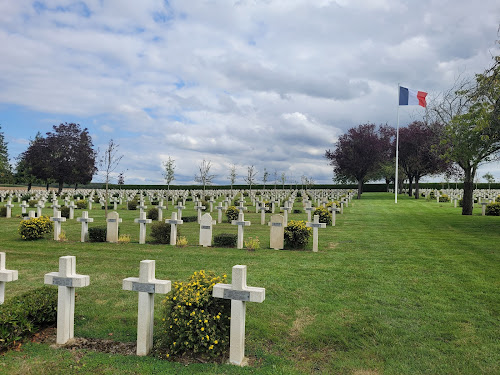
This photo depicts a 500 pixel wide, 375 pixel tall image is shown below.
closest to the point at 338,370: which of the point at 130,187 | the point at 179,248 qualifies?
the point at 179,248

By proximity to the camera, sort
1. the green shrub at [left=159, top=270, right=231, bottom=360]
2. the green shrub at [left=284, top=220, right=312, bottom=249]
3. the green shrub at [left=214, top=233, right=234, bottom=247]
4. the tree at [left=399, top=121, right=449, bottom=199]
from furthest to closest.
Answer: the tree at [left=399, top=121, right=449, bottom=199] < the green shrub at [left=214, top=233, right=234, bottom=247] < the green shrub at [left=284, top=220, right=312, bottom=249] < the green shrub at [left=159, top=270, right=231, bottom=360]

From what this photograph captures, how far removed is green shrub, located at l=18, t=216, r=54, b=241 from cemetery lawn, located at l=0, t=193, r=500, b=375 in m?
0.41

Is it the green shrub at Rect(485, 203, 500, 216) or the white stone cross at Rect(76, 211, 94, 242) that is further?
the green shrub at Rect(485, 203, 500, 216)

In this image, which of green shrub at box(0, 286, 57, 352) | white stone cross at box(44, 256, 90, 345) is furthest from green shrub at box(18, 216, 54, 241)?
white stone cross at box(44, 256, 90, 345)

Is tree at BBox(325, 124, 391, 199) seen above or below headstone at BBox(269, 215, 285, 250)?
above

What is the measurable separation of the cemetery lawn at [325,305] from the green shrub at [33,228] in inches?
16.2

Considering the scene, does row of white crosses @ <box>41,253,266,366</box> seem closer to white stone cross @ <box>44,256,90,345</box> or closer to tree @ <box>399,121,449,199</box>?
white stone cross @ <box>44,256,90,345</box>

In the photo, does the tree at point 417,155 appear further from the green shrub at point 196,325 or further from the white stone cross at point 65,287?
the white stone cross at point 65,287

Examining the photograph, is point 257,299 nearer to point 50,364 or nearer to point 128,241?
point 50,364

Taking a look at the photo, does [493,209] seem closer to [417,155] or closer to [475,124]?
[475,124]

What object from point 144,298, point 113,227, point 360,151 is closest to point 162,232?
point 113,227

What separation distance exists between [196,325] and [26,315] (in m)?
2.57

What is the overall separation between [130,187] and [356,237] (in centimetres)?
6932

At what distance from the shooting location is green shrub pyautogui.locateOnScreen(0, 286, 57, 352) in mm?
4992
